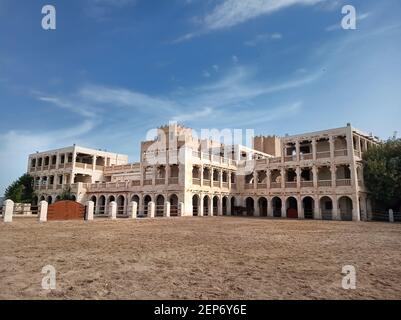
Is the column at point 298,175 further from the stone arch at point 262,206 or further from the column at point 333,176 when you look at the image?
the stone arch at point 262,206

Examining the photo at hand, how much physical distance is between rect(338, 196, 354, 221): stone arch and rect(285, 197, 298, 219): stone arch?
4.59 m

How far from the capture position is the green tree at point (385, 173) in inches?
1062

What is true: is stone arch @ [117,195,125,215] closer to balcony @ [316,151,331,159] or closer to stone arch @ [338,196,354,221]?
balcony @ [316,151,331,159]

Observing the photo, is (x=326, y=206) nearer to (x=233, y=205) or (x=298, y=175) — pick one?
(x=298, y=175)

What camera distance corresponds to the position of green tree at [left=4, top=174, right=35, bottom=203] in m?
39.8

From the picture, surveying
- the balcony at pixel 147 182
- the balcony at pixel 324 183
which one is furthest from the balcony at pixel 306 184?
the balcony at pixel 147 182

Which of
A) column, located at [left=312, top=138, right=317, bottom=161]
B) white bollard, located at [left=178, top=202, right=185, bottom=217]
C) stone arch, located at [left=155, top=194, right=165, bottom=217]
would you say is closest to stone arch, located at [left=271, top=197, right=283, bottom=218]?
column, located at [left=312, top=138, right=317, bottom=161]

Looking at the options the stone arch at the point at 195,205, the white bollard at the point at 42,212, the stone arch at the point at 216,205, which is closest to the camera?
the white bollard at the point at 42,212

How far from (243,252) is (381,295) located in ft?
14.2

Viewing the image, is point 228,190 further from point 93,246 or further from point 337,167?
point 93,246

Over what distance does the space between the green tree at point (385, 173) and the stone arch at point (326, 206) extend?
4.05 m
